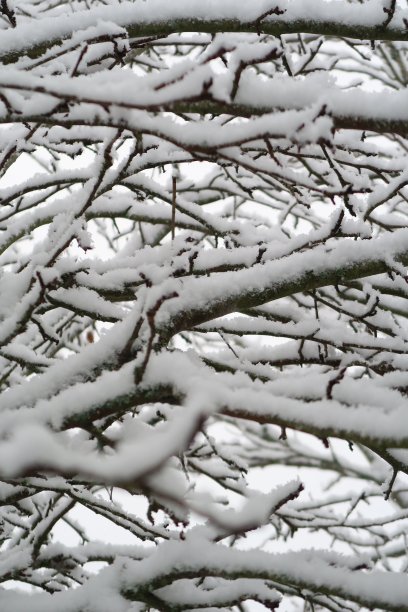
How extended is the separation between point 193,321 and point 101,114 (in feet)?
2.20

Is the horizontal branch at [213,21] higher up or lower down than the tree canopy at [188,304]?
higher up

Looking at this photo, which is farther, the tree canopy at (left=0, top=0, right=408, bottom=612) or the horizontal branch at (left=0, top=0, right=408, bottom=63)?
the horizontal branch at (left=0, top=0, right=408, bottom=63)

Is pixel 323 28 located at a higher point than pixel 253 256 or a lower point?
higher

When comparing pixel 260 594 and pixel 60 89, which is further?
pixel 260 594

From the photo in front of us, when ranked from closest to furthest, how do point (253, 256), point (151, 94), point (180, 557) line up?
point (151, 94) → point (180, 557) → point (253, 256)

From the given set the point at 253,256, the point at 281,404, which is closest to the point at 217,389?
the point at 281,404

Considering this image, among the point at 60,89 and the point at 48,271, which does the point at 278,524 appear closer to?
the point at 48,271

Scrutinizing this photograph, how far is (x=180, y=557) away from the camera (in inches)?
65.6

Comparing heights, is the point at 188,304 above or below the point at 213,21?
below

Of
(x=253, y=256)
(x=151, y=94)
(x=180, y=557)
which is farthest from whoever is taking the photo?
(x=253, y=256)

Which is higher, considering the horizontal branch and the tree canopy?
the horizontal branch

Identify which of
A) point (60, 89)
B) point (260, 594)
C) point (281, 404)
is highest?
point (60, 89)

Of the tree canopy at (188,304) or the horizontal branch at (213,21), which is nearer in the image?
the tree canopy at (188,304)

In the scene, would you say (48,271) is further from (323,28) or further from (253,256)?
(323,28)
